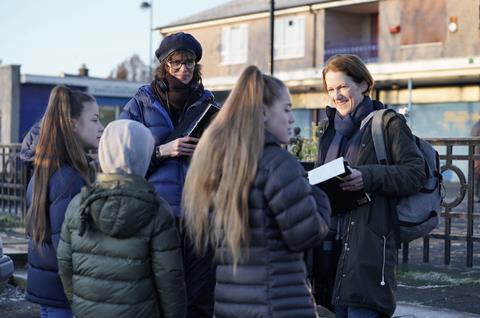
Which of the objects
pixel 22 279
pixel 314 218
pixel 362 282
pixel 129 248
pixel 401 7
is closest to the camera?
pixel 314 218

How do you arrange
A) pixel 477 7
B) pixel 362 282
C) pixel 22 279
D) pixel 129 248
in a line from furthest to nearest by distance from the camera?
pixel 477 7, pixel 22 279, pixel 362 282, pixel 129 248

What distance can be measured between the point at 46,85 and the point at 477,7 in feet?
52.6

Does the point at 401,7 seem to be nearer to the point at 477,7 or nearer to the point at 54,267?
the point at 477,7

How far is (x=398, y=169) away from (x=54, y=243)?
181 cm

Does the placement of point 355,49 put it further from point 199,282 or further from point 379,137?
point 199,282

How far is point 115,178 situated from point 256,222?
70 cm

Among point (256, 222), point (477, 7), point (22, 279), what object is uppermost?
point (477, 7)

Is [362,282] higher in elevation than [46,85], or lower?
lower

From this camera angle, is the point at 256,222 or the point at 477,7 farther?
the point at 477,7

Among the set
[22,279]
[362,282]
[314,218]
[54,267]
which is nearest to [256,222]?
[314,218]

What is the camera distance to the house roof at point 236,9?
1345 inches

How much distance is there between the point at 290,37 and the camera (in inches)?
1367

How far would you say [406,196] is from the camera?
395cm

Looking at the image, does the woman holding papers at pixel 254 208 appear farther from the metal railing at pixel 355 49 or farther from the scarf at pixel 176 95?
the metal railing at pixel 355 49
